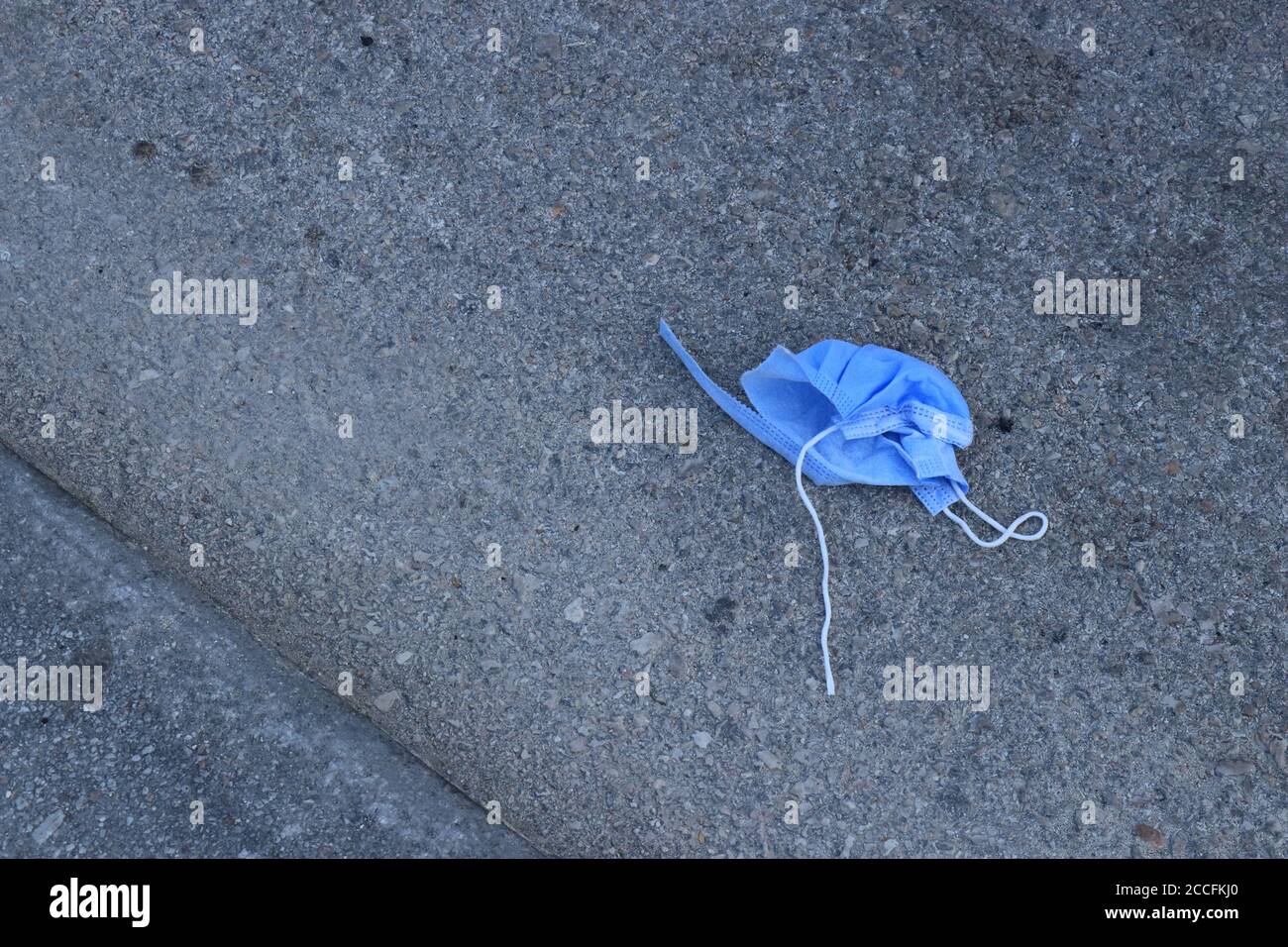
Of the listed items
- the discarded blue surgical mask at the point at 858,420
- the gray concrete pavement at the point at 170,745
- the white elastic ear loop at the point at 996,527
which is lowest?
the gray concrete pavement at the point at 170,745

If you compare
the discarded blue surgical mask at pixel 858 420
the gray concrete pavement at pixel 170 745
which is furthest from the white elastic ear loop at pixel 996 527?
the gray concrete pavement at pixel 170 745

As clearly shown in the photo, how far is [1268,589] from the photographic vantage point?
3.27 m

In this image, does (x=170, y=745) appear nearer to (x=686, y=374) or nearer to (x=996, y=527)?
(x=686, y=374)

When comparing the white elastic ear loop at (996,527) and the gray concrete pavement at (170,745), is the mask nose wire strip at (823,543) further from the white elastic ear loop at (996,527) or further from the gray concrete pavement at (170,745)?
the gray concrete pavement at (170,745)

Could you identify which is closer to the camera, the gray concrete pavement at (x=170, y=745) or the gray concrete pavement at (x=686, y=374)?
the gray concrete pavement at (x=170, y=745)

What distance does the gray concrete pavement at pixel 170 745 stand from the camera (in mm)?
3068

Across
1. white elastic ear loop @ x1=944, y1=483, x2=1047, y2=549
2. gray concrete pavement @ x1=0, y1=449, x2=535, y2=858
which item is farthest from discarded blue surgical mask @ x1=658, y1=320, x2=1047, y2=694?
gray concrete pavement @ x1=0, y1=449, x2=535, y2=858

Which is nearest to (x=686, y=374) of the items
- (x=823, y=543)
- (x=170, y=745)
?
(x=823, y=543)

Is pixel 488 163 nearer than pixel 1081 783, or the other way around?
pixel 1081 783

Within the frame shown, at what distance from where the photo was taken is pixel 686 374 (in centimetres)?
337

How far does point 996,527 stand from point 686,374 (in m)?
1.15

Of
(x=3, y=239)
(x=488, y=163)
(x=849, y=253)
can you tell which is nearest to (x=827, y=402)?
(x=849, y=253)

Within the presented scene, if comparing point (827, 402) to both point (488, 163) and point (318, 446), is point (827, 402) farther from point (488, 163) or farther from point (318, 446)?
point (318, 446)
